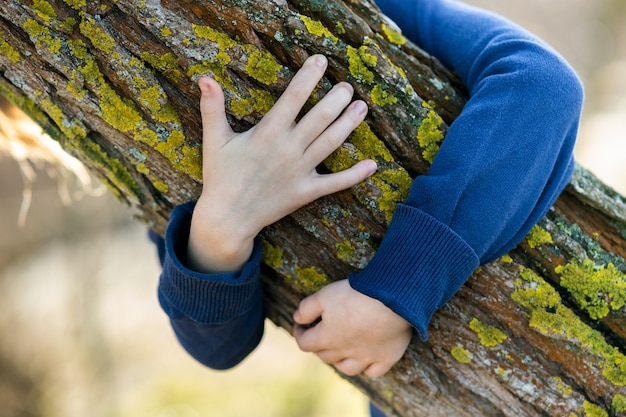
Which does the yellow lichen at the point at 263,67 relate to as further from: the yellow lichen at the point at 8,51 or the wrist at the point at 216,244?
the yellow lichen at the point at 8,51

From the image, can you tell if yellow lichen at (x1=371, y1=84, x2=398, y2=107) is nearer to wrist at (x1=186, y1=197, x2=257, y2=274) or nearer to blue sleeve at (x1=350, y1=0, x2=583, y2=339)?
blue sleeve at (x1=350, y1=0, x2=583, y2=339)

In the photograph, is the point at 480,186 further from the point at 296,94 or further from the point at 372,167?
the point at 296,94

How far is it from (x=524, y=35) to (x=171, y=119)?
0.74m

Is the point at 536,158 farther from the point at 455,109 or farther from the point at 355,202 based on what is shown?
the point at 355,202

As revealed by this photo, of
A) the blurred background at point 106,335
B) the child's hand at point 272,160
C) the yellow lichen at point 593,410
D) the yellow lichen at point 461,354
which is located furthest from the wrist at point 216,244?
the blurred background at point 106,335

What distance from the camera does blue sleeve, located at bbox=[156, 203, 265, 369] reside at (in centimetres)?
111

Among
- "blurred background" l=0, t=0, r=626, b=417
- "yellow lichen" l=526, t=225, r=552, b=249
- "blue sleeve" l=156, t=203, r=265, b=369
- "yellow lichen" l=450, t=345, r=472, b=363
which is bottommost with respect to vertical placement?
"blurred background" l=0, t=0, r=626, b=417

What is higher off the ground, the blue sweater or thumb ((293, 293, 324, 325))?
the blue sweater

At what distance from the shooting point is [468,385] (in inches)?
47.2

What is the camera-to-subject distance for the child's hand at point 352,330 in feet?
3.55

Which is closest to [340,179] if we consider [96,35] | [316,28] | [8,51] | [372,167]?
[372,167]

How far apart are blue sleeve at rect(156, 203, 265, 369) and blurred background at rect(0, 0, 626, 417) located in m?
3.49

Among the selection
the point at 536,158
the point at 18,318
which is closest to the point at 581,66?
the point at 18,318

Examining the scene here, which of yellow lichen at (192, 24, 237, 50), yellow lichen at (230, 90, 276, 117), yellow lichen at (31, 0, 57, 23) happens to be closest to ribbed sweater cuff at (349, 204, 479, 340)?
yellow lichen at (230, 90, 276, 117)
